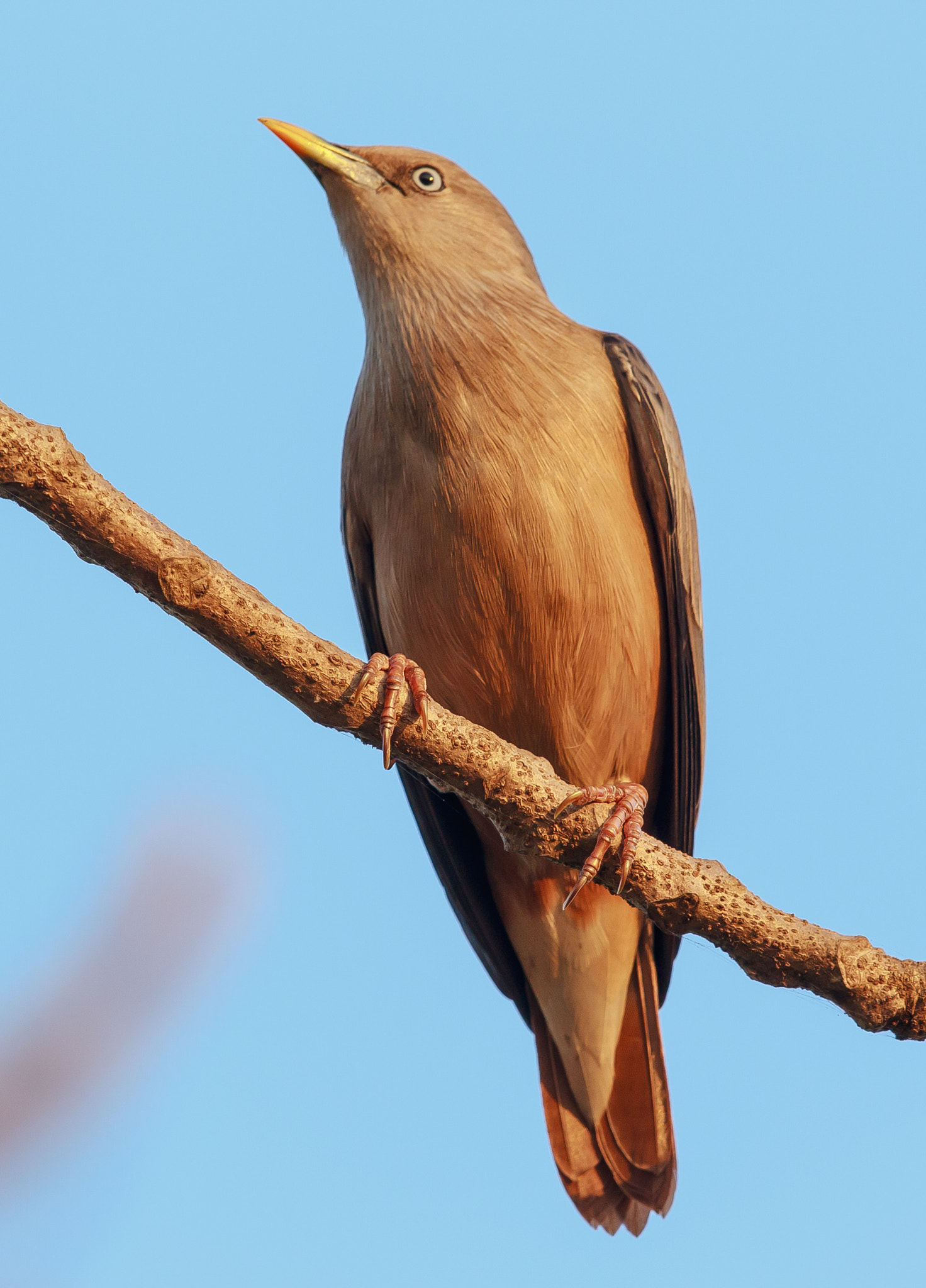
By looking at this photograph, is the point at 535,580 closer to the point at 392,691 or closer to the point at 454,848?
the point at 392,691

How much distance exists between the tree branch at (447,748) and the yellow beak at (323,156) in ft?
7.85

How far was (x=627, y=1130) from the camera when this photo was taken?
489 centimetres

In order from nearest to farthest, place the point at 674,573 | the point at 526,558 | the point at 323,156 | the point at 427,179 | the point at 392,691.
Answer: the point at 392,691
the point at 526,558
the point at 674,573
the point at 323,156
the point at 427,179

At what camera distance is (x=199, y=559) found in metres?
3.04

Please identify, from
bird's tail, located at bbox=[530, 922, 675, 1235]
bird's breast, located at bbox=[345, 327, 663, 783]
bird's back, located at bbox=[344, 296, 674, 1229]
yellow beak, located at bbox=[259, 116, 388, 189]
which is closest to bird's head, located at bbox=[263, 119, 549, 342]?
yellow beak, located at bbox=[259, 116, 388, 189]

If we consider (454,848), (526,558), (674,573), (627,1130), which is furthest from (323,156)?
(627,1130)

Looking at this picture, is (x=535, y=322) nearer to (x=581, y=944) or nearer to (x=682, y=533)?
(x=682, y=533)

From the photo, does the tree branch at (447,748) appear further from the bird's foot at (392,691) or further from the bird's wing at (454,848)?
the bird's wing at (454,848)

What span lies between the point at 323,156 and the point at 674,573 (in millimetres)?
2192

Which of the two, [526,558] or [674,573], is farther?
[674,573]

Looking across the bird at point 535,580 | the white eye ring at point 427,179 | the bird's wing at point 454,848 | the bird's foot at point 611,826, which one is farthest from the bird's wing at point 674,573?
the bird's foot at point 611,826

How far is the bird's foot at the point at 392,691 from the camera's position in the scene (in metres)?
3.32

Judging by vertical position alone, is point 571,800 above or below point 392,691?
above

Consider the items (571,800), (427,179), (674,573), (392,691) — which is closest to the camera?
(392,691)
